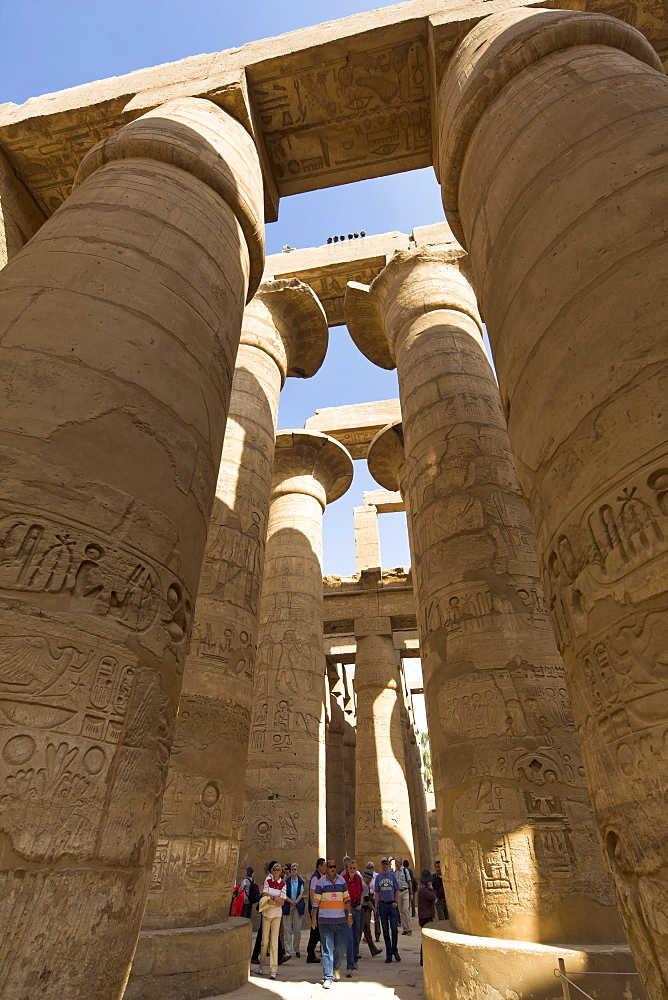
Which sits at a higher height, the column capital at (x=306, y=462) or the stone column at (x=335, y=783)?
the column capital at (x=306, y=462)

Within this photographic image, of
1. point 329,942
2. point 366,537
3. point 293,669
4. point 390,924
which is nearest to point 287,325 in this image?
point 293,669

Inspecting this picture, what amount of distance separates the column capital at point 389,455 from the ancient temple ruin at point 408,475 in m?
2.14

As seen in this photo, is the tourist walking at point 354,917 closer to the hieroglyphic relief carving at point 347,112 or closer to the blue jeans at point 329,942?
the blue jeans at point 329,942

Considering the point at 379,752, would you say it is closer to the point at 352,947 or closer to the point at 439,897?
the point at 439,897

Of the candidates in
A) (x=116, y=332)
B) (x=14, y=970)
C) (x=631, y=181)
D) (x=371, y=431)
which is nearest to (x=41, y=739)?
(x=14, y=970)

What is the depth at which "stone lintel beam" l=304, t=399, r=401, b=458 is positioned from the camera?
15.3m

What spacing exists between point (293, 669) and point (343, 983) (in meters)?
4.59

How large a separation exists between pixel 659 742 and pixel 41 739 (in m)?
1.78

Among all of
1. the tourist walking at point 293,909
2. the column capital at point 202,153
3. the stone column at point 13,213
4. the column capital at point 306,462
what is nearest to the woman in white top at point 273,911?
the tourist walking at point 293,909

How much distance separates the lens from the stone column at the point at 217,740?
406 centimetres

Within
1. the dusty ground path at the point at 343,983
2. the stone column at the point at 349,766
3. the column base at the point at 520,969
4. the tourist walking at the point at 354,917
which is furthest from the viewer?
the stone column at the point at 349,766

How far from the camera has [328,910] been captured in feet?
17.3

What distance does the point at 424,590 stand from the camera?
221 inches

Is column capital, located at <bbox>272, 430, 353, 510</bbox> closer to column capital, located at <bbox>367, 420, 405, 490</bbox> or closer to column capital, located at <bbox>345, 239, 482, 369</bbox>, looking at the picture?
column capital, located at <bbox>367, 420, 405, 490</bbox>
